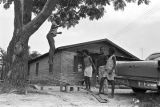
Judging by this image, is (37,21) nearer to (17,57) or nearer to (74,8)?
(17,57)

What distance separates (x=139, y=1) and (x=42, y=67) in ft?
49.9

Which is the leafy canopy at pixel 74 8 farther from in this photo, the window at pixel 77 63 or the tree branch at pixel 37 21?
the window at pixel 77 63

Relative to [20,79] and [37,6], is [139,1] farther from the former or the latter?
[20,79]

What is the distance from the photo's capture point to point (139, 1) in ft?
41.1

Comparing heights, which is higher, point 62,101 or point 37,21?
point 37,21

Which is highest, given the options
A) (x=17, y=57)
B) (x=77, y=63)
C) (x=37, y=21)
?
(x=37, y=21)

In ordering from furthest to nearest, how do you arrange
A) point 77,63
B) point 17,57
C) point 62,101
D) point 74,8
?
point 77,63 < point 74,8 < point 17,57 < point 62,101

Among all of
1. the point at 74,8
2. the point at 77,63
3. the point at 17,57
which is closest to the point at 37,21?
the point at 17,57

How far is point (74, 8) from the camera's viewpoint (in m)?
15.3

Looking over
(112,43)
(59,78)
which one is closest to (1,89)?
(59,78)

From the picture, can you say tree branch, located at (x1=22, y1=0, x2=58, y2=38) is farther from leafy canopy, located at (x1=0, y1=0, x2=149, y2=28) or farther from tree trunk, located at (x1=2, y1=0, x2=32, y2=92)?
leafy canopy, located at (x1=0, y1=0, x2=149, y2=28)

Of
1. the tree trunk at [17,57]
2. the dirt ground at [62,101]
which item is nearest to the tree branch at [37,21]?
the tree trunk at [17,57]

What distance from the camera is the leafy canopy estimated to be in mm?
14227

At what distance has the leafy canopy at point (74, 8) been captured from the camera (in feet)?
46.7
